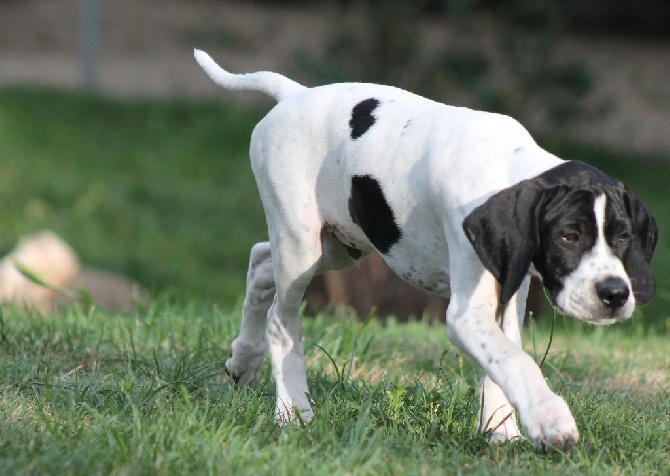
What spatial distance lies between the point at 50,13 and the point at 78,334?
14.7 meters

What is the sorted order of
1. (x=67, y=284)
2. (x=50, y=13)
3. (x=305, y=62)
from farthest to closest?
(x=50, y=13) < (x=305, y=62) < (x=67, y=284)

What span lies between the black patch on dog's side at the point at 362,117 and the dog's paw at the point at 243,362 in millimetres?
1017

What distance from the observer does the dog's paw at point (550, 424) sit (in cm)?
342

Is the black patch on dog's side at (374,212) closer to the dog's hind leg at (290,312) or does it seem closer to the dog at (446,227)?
the dog at (446,227)

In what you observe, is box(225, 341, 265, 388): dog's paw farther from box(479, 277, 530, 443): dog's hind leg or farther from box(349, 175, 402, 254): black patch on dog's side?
box(479, 277, 530, 443): dog's hind leg

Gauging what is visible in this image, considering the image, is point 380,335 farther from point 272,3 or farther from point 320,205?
point 272,3

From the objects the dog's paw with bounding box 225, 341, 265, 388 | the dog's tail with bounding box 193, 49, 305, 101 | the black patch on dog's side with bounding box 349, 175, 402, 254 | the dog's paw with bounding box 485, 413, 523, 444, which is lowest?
the dog's paw with bounding box 225, 341, 265, 388

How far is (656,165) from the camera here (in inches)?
563

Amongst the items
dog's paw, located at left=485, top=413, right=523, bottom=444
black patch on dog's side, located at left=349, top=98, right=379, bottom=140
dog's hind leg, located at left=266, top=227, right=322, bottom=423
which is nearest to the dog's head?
dog's paw, located at left=485, top=413, right=523, bottom=444

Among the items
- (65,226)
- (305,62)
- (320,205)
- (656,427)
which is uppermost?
(320,205)

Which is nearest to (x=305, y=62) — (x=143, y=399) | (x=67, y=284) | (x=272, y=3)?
(x=67, y=284)

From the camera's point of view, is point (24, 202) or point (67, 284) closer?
point (67, 284)

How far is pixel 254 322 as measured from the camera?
15.9 feet

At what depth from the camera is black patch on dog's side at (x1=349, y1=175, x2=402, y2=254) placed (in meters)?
4.12
